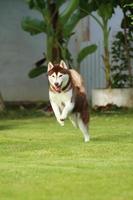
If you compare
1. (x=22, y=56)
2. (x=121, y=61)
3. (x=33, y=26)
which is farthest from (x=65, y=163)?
(x=22, y=56)

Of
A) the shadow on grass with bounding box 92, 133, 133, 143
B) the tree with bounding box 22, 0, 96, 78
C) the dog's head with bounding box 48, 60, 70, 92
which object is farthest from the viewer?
the tree with bounding box 22, 0, 96, 78

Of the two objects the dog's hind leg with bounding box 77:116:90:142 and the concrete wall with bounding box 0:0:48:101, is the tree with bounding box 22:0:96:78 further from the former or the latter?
the dog's hind leg with bounding box 77:116:90:142

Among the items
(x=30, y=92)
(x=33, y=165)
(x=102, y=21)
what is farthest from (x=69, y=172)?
(x=30, y=92)

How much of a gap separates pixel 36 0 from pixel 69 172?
11.1 m

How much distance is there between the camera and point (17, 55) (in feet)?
80.3

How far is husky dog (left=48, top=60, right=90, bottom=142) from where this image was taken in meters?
12.4

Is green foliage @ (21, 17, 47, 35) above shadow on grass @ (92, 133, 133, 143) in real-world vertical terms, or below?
below

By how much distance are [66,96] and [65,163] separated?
229 cm

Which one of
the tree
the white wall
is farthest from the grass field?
the white wall

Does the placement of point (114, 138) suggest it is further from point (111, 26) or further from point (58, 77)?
point (111, 26)

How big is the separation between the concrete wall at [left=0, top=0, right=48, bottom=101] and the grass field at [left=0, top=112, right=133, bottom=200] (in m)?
8.15

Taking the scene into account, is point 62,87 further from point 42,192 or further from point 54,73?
point 42,192

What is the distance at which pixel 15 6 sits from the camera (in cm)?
2430

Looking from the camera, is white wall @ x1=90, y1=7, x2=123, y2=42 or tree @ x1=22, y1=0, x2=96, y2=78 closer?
tree @ x1=22, y1=0, x2=96, y2=78
